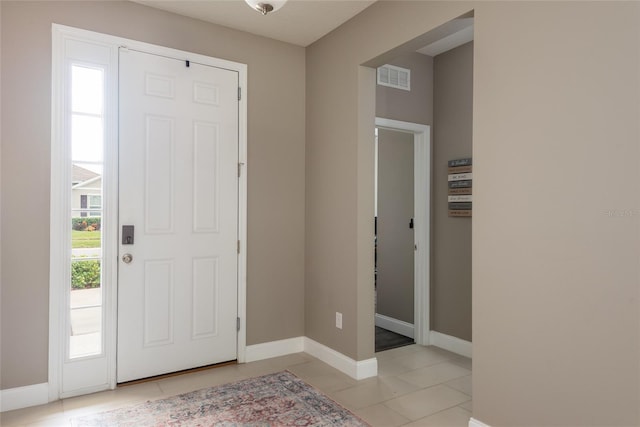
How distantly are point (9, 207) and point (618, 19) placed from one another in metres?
3.42

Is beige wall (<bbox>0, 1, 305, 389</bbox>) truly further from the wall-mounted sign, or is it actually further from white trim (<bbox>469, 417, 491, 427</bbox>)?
white trim (<bbox>469, 417, 491, 427</bbox>)

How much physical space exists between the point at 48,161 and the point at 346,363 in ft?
8.50

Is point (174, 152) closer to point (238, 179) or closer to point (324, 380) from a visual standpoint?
point (238, 179)

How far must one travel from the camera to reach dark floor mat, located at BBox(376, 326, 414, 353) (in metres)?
3.92

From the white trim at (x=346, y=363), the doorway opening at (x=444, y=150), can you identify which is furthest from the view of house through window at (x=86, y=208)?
the doorway opening at (x=444, y=150)

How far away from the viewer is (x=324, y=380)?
307 centimetres

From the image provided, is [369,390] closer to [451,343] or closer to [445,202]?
[451,343]

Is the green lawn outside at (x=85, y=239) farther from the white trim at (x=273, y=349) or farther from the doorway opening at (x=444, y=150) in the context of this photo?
the doorway opening at (x=444, y=150)

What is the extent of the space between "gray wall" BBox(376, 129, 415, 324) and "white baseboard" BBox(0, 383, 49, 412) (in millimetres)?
3171

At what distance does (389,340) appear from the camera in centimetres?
412

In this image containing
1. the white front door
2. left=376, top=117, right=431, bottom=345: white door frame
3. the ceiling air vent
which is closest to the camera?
the white front door

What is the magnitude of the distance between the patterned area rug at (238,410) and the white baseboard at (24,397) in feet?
1.34

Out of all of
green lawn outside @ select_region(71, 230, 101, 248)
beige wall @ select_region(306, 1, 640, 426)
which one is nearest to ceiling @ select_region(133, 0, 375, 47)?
beige wall @ select_region(306, 1, 640, 426)

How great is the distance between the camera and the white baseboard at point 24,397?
2.53 meters
